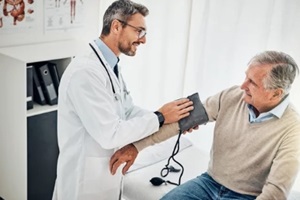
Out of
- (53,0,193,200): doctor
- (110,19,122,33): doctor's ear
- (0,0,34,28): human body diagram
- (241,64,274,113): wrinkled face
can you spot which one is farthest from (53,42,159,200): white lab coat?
(0,0,34,28): human body diagram

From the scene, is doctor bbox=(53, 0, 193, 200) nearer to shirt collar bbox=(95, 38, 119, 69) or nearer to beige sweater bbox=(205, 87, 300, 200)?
shirt collar bbox=(95, 38, 119, 69)

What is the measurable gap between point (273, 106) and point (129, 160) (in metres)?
0.70

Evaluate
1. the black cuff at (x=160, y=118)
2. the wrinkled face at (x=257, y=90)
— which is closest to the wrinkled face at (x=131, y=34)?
the black cuff at (x=160, y=118)

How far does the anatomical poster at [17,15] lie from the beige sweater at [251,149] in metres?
1.31

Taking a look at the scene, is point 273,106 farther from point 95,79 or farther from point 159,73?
point 159,73

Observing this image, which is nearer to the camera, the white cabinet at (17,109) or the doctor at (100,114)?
the doctor at (100,114)

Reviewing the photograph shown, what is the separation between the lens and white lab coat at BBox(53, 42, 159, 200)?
1.85 meters

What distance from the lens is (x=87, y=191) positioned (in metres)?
2.03

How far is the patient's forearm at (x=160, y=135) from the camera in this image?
210 cm

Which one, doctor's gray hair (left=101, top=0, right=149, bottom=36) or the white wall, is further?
the white wall

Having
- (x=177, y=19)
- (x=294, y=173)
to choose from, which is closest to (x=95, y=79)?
(x=294, y=173)

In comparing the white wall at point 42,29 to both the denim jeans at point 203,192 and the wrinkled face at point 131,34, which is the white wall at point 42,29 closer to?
the wrinkled face at point 131,34

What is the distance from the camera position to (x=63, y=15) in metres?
2.96

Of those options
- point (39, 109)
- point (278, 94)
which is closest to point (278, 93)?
point (278, 94)
